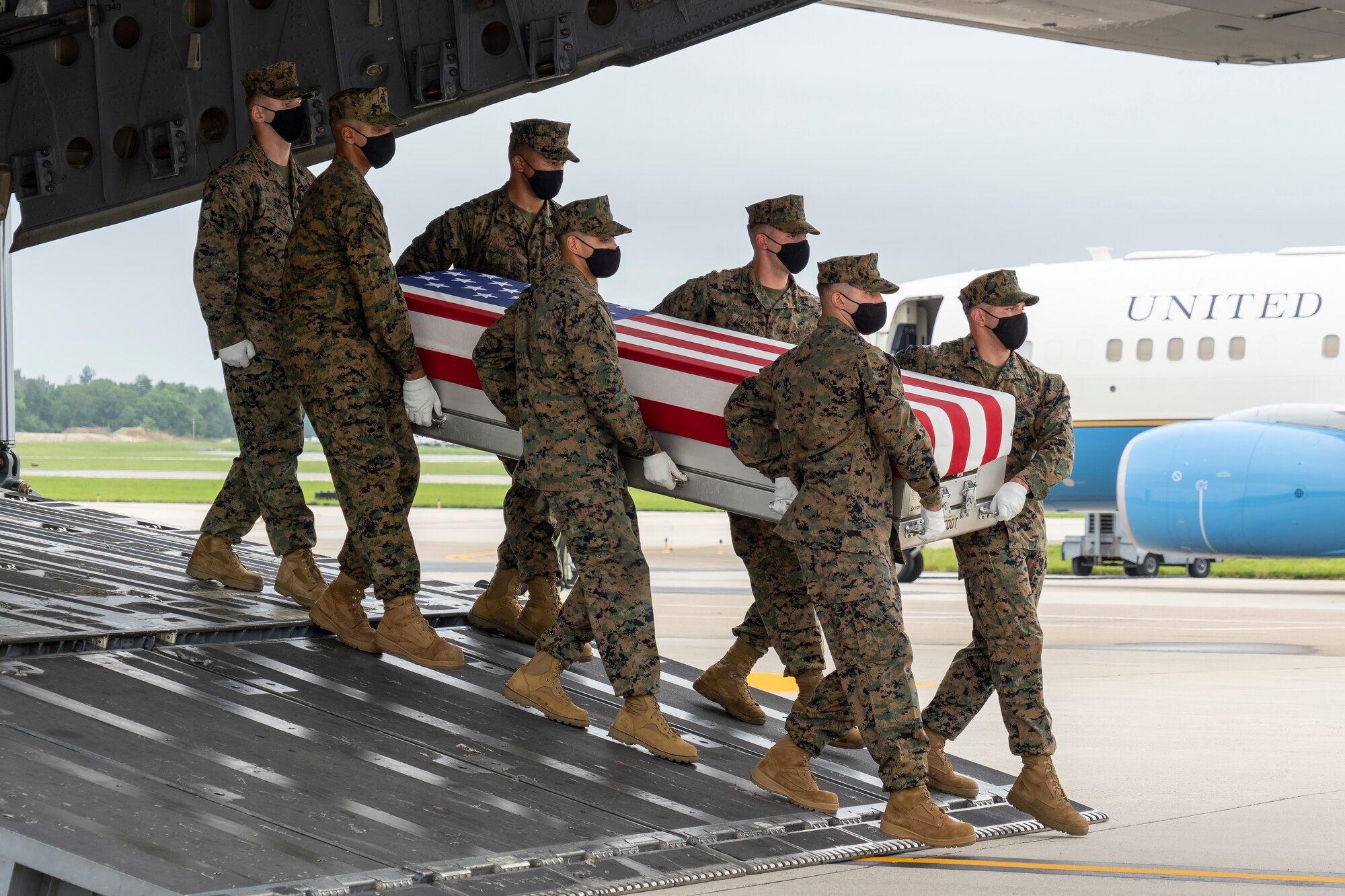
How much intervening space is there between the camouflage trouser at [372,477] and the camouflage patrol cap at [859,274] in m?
1.72

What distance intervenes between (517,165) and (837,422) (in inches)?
72.3

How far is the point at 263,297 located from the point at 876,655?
2776 mm

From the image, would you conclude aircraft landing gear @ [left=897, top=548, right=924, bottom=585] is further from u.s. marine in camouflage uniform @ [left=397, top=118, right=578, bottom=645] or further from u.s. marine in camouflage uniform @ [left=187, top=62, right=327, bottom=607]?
u.s. marine in camouflage uniform @ [left=187, top=62, right=327, bottom=607]

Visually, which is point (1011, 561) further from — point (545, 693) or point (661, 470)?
point (545, 693)

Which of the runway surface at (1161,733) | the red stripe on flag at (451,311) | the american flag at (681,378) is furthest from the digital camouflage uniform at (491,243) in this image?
the runway surface at (1161,733)

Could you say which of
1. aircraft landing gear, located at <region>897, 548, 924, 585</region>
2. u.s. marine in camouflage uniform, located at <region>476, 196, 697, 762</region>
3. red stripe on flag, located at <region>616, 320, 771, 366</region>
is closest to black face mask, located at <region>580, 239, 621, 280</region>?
u.s. marine in camouflage uniform, located at <region>476, 196, 697, 762</region>

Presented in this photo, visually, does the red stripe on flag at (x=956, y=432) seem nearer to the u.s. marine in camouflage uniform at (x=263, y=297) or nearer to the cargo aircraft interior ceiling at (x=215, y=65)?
the cargo aircraft interior ceiling at (x=215, y=65)

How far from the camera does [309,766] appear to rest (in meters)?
4.39

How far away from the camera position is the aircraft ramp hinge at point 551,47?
24.2 ft

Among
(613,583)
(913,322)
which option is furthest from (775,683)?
(913,322)

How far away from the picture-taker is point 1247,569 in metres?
20.6

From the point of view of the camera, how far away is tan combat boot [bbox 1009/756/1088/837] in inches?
200

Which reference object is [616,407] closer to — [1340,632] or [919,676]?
[919,676]

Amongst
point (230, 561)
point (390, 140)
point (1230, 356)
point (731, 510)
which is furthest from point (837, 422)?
point (1230, 356)
